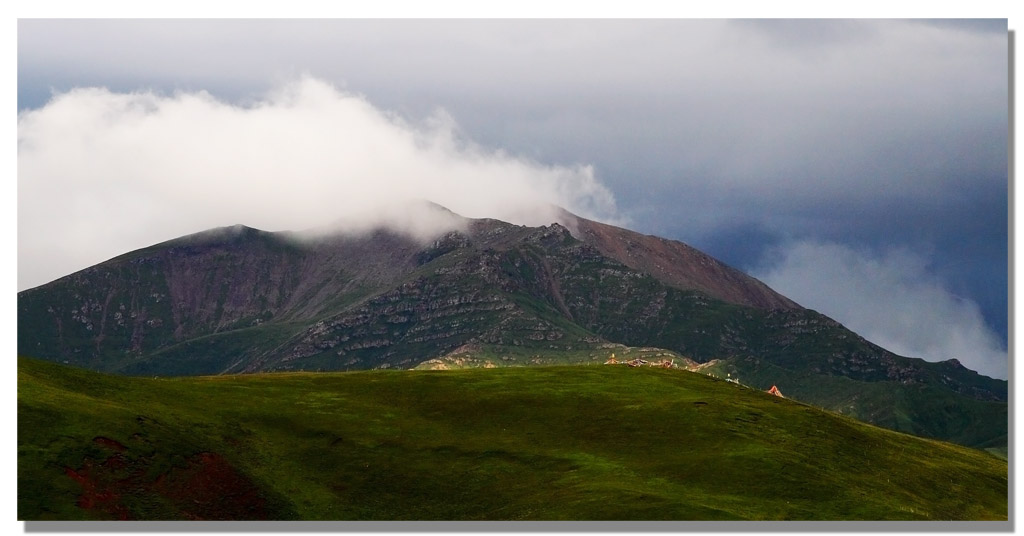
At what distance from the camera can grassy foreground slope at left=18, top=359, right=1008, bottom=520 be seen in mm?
107625

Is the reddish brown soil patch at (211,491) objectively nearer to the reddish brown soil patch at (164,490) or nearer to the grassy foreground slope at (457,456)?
the reddish brown soil patch at (164,490)

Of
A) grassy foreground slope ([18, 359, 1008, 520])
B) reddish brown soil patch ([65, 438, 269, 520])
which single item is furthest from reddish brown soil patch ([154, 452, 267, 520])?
grassy foreground slope ([18, 359, 1008, 520])

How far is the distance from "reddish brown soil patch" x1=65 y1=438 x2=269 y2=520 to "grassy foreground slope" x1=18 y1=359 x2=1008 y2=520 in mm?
203

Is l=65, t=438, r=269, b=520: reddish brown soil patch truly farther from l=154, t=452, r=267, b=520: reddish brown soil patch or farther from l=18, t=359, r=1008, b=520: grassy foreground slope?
l=18, t=359, r=1008, b=520: grassy foreground slope

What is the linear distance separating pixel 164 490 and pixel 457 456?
34112 millimetres

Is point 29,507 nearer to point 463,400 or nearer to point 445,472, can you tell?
point 445,472

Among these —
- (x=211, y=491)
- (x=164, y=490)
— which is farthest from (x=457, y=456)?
(x=164, y=490)

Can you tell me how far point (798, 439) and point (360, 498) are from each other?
52.2m

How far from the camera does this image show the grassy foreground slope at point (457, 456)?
4237 inches

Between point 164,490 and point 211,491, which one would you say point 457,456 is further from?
point 164,490

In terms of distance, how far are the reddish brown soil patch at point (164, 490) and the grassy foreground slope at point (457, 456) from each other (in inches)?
8.0

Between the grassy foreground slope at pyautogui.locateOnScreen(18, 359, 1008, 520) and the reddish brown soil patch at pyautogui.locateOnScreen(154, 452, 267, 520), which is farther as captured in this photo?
the grassy foreground slope at pyautogui.locateOnScreen(18, 359, 1008, 520)

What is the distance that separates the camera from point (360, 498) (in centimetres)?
11919

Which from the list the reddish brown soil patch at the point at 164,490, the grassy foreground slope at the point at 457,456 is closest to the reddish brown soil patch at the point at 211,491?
the reddish brown soil patch at the point at 164,490
